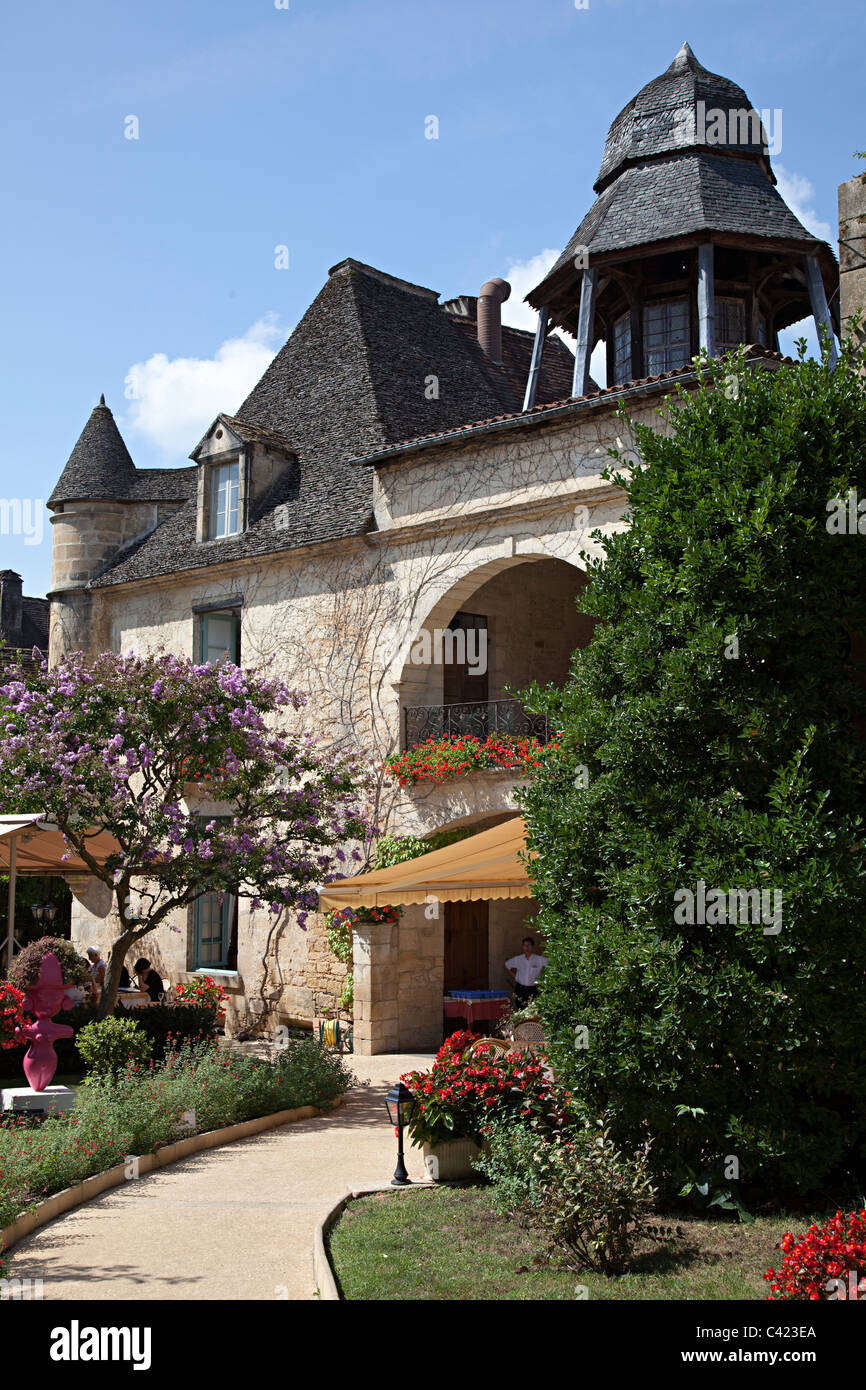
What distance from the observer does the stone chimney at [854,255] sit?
24.2 feet

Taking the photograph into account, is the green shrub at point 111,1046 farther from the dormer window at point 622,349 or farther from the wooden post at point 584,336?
the dormer window at point 622,349

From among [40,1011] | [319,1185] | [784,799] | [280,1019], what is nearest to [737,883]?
[784,799]

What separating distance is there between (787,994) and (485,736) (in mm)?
10597

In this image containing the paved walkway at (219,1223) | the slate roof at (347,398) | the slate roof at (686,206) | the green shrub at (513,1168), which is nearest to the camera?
the paved walkway at (219,1223)

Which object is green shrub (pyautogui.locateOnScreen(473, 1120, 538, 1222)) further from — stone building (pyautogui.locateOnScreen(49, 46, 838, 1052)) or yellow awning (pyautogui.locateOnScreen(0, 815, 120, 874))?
yellow awning (pyautogui.locateOnScreen(0, 815, 120, 874))

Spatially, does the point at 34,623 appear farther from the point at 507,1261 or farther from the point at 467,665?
the point at 507,1261

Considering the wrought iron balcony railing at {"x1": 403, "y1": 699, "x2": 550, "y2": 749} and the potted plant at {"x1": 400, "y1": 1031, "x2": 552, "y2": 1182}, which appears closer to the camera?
the potted plant at {"x1": 400, "y1": 1031, "x2": 552, "y2": 1182}

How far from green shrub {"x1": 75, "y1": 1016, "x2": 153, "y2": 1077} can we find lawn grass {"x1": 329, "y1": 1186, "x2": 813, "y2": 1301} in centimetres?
523

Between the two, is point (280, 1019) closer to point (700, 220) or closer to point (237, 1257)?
point (237, 1257)

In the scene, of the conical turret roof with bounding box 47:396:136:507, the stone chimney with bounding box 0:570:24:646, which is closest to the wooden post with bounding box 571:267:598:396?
the conical turret roof with bounding box 47:396:136:507

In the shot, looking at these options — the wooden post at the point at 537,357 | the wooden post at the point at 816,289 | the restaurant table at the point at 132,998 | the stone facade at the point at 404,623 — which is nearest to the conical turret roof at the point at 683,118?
the wooden post at the point at 816,289

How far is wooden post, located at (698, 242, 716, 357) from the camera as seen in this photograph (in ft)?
49.0

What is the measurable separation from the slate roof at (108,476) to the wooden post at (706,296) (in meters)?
11.2

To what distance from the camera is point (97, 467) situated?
2302 cm
